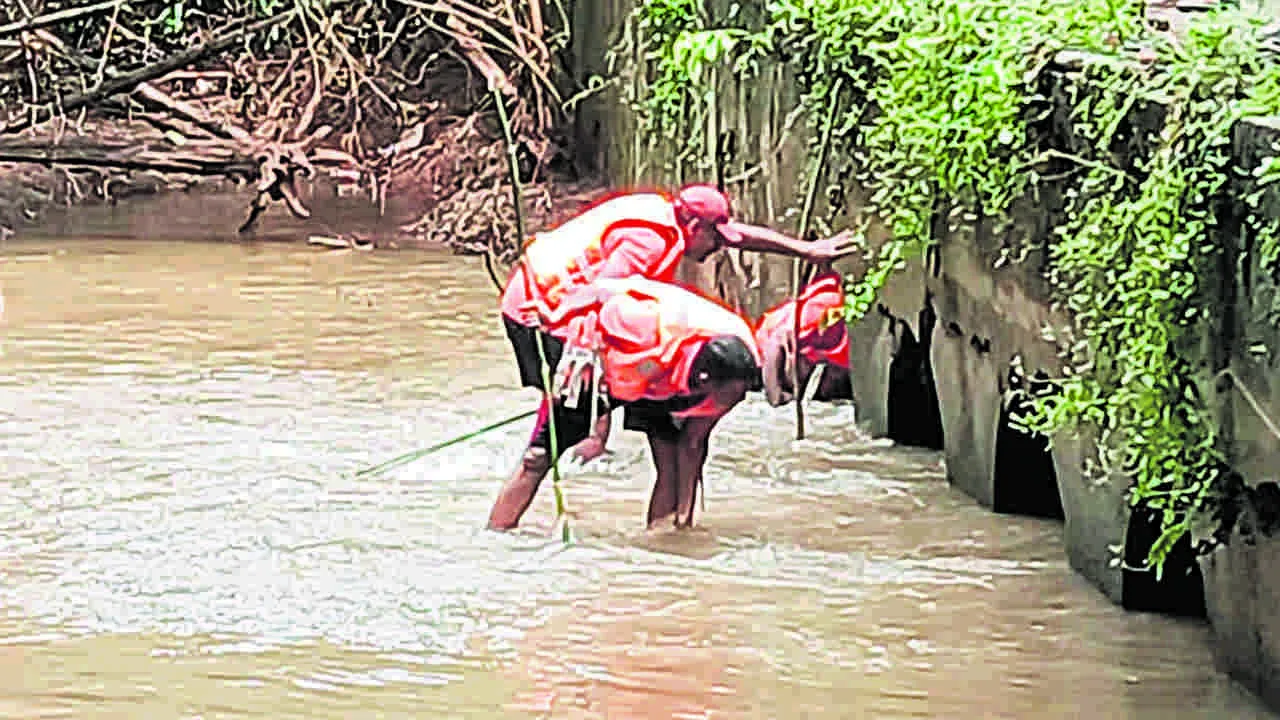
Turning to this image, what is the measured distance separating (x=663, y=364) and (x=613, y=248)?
22.8 inches

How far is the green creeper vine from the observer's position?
209 inches

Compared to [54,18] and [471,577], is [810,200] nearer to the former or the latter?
[471,577]

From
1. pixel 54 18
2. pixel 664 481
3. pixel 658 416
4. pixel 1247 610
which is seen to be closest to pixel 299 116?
pixel 54 18

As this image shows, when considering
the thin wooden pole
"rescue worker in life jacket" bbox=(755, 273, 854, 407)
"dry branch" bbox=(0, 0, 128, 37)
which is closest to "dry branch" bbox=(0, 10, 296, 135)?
"dry branch" bbox=(0, 0, 128, 37)

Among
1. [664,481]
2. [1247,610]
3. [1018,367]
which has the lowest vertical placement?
[664,481]

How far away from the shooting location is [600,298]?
7.14m

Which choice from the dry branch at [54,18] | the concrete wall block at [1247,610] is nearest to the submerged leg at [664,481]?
the concrete wall block at [1247,610]

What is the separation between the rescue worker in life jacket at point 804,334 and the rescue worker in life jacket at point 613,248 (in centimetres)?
67

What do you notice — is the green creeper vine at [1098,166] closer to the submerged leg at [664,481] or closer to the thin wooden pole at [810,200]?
the thin wooden pole at [810,200]

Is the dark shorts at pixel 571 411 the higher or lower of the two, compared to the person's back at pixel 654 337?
lower

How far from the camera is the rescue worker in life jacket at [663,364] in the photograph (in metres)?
6.92

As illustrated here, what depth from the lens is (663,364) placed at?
6918mm

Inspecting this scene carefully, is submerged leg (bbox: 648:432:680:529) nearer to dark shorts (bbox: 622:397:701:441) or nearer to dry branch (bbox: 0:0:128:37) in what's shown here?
dark shorts (bbox: 622:397:701:441)

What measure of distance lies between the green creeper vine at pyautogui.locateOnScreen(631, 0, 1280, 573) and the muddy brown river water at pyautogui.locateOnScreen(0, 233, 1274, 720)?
0.53m
